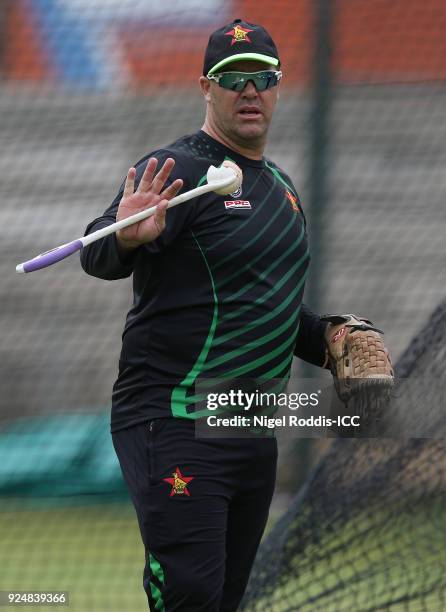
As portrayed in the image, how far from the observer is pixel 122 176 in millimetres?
6012

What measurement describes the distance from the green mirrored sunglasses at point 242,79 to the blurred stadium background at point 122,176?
2267 millimetres

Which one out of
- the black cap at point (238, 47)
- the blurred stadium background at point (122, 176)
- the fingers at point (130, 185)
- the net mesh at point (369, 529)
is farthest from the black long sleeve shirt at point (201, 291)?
the blurred stadium background at point (122, 176)

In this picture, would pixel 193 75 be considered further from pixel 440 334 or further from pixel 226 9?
pixel 440 334

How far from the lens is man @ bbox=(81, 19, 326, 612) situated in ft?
10.5

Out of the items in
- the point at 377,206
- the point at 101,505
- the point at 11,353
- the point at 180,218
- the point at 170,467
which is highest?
the point at 180,218

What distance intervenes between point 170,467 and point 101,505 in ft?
9.70

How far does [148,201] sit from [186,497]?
0.82 meters

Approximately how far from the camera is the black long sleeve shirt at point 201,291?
10.6ft

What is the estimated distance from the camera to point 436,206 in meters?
5.89

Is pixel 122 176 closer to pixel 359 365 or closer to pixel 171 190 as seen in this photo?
pixel 359 365

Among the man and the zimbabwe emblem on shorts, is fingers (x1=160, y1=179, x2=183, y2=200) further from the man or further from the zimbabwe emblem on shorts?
the zimbabwe emblem on shorts

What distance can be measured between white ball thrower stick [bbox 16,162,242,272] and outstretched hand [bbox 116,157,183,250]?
20 millimetres

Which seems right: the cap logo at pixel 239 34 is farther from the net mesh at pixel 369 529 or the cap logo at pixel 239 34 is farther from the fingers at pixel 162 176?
the net mesh at pixel 369 529

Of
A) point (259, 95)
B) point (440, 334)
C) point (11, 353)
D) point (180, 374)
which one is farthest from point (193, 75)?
point (180, 374)
